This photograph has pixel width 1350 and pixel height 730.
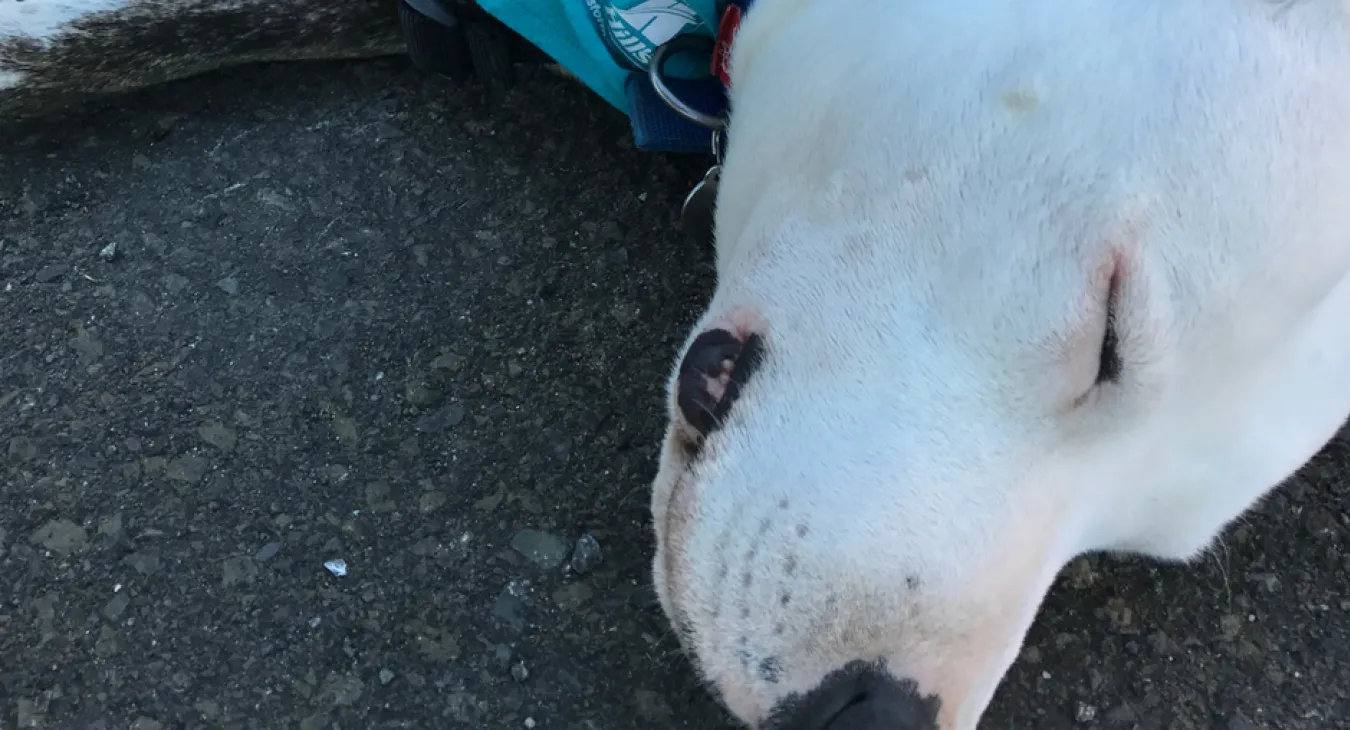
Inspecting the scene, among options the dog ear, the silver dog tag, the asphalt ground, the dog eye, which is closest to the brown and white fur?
the asphalt ground

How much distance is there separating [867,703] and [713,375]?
473 millimetres

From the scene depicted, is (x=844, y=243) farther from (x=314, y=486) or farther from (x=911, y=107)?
(x=314, y=486)

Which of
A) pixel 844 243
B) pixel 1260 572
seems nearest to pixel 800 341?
pixel 844 243

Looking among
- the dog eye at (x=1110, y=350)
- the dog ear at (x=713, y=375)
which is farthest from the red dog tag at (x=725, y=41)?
the dog eye at (x=1110, y=350)

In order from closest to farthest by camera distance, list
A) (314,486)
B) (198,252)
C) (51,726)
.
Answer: (51,726), (314,486), (198,252)

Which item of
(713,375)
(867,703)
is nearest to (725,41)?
(713,375)

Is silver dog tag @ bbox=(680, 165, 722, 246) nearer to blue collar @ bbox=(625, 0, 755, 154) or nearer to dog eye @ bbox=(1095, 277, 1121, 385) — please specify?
blue collar @ bbox=(625, 0, 755, 154)

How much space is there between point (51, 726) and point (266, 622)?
0.36 metres

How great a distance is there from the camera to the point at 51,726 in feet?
6.03

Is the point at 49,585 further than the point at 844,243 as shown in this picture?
Yes

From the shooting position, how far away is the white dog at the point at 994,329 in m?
1.34

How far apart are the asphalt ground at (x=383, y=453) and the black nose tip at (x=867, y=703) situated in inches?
24.1

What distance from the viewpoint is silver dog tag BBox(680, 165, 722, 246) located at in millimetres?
2037

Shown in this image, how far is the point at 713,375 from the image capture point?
1.54 metres
